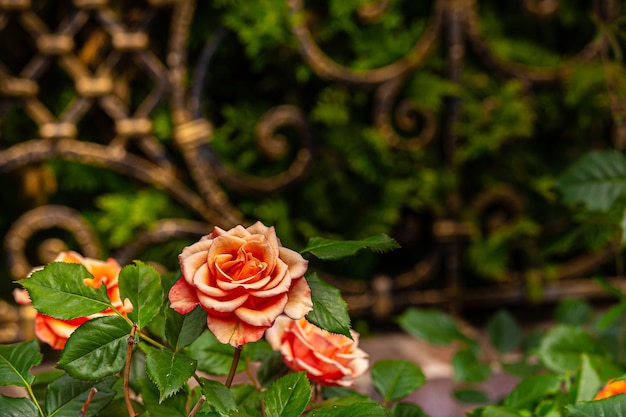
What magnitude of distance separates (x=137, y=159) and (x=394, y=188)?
46cm

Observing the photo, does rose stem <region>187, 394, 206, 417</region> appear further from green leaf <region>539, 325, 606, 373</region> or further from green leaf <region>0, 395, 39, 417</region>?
green leaf <region>539, 325, 606, 373</region>

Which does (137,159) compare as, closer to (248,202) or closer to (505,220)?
(248,202)

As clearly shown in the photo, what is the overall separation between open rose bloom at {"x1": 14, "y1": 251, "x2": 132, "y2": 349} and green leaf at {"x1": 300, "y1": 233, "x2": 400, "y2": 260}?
143mm

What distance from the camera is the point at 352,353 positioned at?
20.0 inches

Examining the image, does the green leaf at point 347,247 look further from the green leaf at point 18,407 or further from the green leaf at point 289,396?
the green leaf at point 18,407

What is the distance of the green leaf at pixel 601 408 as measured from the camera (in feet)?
1.38

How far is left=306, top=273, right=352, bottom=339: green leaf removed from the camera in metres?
0.41

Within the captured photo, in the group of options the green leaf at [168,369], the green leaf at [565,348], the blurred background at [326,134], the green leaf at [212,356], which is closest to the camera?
the green leaf at [168,369]

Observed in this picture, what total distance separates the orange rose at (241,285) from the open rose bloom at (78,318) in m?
0.08

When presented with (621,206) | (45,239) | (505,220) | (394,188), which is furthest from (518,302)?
(45,239)

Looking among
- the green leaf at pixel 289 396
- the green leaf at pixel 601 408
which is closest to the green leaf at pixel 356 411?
the green leaf at pixel 289 396

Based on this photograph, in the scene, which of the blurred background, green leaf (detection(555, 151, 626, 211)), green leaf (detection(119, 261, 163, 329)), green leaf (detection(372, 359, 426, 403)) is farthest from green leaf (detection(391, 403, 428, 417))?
the blurred background

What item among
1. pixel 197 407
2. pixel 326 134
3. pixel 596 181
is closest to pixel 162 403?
pixel 197 407

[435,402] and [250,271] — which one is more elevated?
[250,271]
